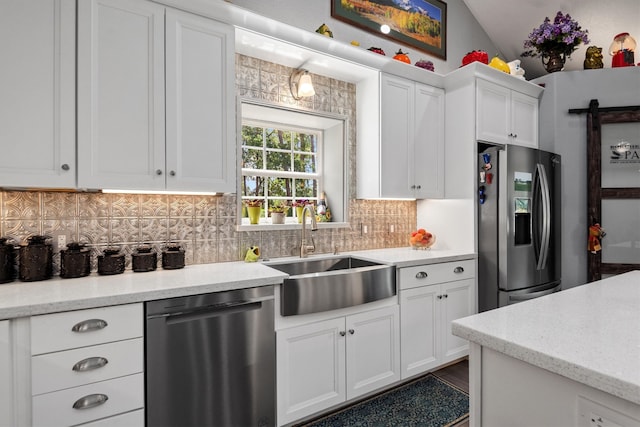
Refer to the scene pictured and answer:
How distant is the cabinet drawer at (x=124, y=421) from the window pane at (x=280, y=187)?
1.73m

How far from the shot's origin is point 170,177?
6.21 feet

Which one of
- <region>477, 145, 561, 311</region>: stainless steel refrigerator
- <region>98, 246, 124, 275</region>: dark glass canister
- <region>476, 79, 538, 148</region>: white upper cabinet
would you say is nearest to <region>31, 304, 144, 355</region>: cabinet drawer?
<region>98, 246, 124, 275</region>: dark glass canister

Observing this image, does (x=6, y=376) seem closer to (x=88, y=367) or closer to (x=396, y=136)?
(x=88, y=367)

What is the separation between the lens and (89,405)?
139 centimetres

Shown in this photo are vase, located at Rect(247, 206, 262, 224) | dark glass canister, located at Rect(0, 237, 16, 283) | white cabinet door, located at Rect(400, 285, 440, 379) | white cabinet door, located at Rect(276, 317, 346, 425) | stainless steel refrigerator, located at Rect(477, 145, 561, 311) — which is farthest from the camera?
stainless steel refrigerator, located at Rect(477, 145, 561, 311)

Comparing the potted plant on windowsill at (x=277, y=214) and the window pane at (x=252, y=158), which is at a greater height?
the window pane at (x=252, y=158)

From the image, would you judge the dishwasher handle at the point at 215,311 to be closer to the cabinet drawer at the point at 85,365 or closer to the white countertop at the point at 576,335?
the cabinet drawer at the point at 85,365

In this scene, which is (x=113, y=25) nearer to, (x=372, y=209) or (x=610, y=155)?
(x=372, y=209)

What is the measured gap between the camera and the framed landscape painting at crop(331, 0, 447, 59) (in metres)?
3.03

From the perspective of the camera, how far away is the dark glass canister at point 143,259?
1.97 m

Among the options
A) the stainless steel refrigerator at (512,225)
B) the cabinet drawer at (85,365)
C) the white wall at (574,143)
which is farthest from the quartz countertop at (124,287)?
the white wall at (574,143)

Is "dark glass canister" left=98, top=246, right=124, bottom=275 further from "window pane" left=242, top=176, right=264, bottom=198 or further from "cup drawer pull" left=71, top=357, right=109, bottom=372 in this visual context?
"window pane" left=242, top=176, right=264, bottom=198

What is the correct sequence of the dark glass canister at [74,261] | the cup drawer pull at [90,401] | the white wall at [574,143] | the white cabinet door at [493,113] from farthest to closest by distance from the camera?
the white wall at [574,143]
the white cabinet door at [493,113]
the dark glass canister at [74,261]
the cup drawer pull at [90,401]

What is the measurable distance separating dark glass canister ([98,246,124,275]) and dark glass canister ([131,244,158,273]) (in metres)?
0.07
